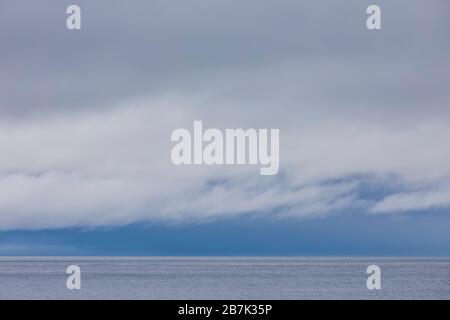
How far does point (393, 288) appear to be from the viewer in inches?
1678

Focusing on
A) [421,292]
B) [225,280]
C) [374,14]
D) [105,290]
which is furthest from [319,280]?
[374,14]

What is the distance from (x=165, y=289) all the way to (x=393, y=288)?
1120 cm

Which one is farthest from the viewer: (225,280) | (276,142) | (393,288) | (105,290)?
(225,280)
